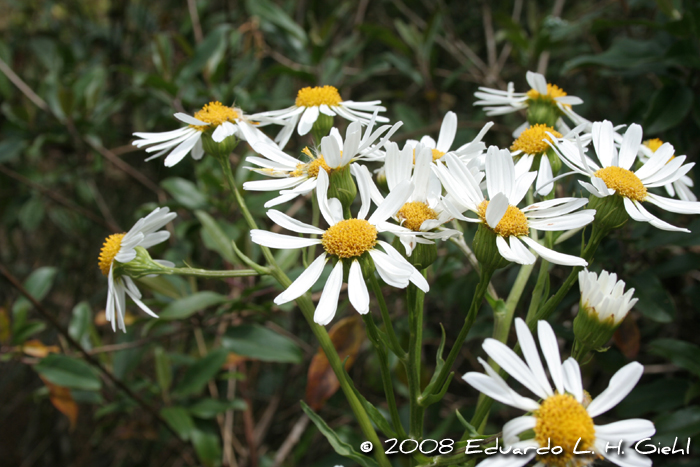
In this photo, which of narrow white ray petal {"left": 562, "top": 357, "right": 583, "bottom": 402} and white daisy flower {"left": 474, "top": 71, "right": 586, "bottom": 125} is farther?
white daisy flower {"left": 474, "top": 71, "right": 586, "bottom": 125}

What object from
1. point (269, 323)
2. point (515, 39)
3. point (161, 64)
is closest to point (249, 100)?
point (161, 64)

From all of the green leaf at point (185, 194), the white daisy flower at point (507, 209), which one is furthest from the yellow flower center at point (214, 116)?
the green leaf at point (185, 194)

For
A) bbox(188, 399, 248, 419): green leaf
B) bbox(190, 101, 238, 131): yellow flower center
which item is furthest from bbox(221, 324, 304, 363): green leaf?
bbox(190, 101, 238, 131): yellow flower center

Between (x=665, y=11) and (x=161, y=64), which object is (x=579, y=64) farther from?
(x=161, y=64)

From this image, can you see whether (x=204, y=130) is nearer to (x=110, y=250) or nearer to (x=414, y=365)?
(x=110, y=250)

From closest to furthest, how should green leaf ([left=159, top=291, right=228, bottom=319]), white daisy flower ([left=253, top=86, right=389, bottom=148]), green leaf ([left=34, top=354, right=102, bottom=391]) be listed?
1. white daisy flower ([left=253, top=86, right=389, bottom=148])
2. green leaf ([left=159, top=291, right=228, bottom=319])
3. green leaf ([left=34, top=354, right=102, bottom=391])

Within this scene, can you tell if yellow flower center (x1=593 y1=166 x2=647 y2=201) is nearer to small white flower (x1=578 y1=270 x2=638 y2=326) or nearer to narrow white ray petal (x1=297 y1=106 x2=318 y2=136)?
small white flower (x1=578 y1=270 x2=638 y2=326)
